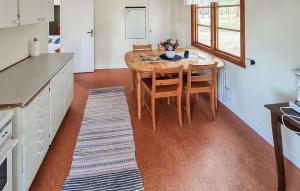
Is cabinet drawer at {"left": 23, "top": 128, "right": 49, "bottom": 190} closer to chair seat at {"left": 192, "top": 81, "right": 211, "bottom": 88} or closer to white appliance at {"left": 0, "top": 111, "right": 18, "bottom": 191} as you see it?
white appliance at {"left": 0, "top": 111, "right": 18, "bottom": 191}

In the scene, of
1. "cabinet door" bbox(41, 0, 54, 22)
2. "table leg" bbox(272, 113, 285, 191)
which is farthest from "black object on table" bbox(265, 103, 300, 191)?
"cabinet door" bbox(41, 0, 54, 22)

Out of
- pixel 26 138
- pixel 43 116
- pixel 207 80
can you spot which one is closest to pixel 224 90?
pixel 207 80

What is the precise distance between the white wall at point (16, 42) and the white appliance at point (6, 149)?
142cm

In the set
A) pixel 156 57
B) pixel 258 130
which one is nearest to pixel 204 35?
pixel 156 57

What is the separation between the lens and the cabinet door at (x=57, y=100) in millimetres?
2715

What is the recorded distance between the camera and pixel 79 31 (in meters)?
6.32

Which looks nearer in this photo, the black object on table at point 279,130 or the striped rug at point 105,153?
the black object on table at point 279,130

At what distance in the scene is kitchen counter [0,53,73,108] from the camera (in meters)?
1.90

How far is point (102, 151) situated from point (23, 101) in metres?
1.17

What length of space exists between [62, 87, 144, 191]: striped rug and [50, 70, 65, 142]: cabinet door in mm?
330

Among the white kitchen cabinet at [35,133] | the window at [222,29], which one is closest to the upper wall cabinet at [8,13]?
the white kitchen cabinet at [35,133]

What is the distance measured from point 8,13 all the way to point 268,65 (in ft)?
8.68

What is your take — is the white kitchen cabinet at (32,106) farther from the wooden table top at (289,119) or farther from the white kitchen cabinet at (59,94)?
the wooden table top at (289,119)

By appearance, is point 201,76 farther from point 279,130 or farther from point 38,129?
point 38,129
